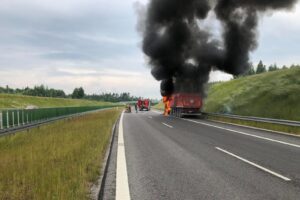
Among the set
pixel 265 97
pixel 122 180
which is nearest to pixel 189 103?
pixel 265 97

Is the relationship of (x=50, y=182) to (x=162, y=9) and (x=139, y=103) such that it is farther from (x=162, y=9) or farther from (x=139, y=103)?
Result: (x=139, y=103)

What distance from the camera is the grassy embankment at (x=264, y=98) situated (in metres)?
30.9

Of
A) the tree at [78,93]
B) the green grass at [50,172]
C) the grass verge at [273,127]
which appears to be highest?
the tree at [78,93]

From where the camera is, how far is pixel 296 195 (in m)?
5.82

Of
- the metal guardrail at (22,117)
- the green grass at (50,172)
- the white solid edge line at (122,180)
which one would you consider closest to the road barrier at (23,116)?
the metal guardrail at (22,117)

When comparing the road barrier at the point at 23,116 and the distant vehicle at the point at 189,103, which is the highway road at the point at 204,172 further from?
the distant vehicle at the point at 189,103

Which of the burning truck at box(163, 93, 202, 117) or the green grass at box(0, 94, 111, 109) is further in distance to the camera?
the green grass at box(0, 94, 111, 109)

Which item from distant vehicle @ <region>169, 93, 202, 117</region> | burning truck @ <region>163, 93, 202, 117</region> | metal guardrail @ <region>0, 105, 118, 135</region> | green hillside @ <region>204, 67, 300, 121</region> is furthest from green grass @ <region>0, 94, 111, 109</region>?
metal guardrail @ <region>0, 105, 118, 135</region>

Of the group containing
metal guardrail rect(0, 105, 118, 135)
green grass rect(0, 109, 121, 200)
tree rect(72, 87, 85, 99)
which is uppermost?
tree rect(72, 87, 85, 99)

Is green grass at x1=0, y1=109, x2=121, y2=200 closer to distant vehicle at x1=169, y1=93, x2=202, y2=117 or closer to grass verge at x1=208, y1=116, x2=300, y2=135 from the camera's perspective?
Answer: grass verge at x1=208, y1=116, x2=300, y2=135

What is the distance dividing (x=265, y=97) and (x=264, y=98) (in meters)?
0.24

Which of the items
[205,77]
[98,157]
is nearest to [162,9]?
[205,77]

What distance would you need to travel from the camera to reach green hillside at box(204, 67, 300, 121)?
31677 millimetres

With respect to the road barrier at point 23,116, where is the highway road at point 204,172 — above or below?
below
